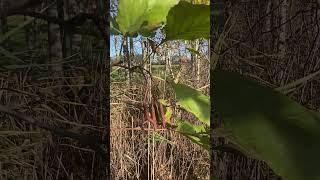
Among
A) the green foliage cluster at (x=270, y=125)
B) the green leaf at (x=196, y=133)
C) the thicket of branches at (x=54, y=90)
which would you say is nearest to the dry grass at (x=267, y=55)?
the green leaf at (x=196, y=133)

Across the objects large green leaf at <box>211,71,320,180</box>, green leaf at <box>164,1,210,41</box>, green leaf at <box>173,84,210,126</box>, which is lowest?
green leaf at <box>173,84,210,126</box>

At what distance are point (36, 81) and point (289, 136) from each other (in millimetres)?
579

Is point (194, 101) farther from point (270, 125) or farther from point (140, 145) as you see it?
point (270, 125)

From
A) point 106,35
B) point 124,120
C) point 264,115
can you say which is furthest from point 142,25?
point 264,115

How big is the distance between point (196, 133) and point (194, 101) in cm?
7

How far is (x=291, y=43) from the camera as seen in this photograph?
717 mm

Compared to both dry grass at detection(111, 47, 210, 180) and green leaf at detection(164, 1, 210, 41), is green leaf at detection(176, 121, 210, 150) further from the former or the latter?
green leaf at detection(164, 1, 210, 41)

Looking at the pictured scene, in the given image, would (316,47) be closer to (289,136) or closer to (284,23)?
(284,23)

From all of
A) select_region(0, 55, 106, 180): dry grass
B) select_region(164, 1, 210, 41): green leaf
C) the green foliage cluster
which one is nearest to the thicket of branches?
select_region(0, 55, 106, 180): dry grass

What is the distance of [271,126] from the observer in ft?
0.95

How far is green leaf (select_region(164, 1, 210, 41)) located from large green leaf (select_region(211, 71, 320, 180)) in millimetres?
434

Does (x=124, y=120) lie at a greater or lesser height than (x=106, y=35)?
lesser

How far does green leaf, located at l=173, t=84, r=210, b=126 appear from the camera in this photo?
75 cm

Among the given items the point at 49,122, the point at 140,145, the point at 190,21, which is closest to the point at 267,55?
the point at 190,21
